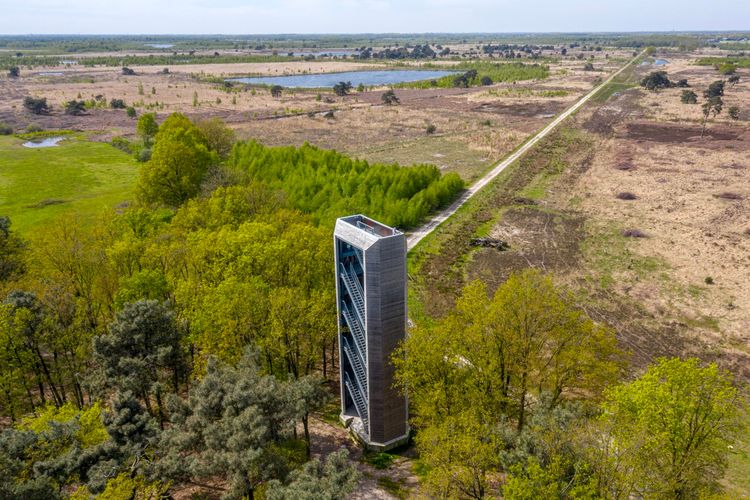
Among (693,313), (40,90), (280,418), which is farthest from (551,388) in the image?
(40,90)

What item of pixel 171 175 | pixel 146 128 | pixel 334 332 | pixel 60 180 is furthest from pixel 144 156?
pixel 334 332

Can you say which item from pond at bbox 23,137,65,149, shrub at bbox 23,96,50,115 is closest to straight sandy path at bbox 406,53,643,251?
pond at bbox 23,137,65,149

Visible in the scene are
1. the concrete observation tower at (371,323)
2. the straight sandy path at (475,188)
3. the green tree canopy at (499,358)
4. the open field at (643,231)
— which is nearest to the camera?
the concrete observation tower at (371,323)

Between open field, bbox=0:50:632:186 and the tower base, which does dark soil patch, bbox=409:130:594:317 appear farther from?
the tower base

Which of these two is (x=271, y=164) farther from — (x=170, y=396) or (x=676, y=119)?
(x=676, y=119)

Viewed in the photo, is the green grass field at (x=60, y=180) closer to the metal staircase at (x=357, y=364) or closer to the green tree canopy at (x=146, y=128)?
the green tree canopy at (x=146, y=128)

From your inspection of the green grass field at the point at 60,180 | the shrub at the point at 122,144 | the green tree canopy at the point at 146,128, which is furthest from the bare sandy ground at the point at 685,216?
the shrub at the point at 122,144
